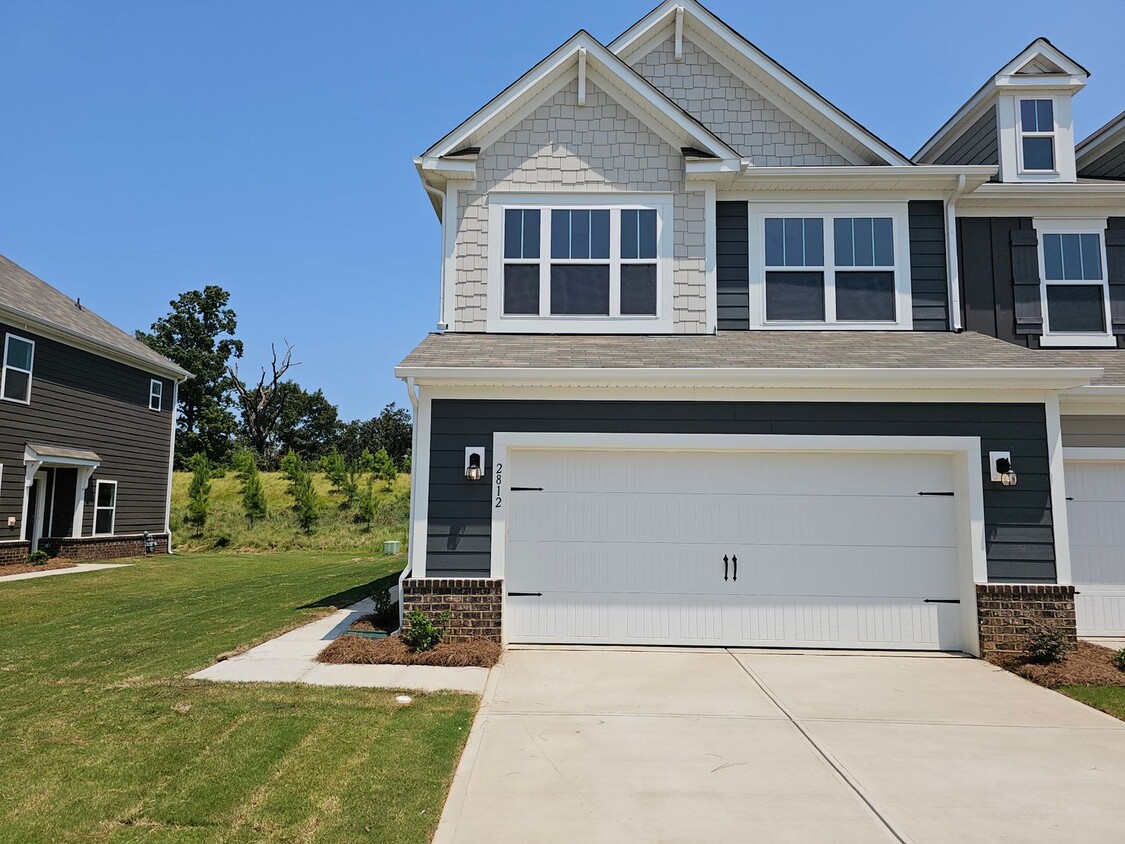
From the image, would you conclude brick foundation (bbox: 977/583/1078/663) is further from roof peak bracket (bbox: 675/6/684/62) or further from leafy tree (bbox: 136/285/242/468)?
leafy tree (bbox: 136/285/242/468)

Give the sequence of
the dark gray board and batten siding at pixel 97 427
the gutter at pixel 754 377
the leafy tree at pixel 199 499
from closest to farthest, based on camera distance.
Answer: the gutter at pixel 754 377
the dark gray board and batten siding at pixel 97 427
the leafy tree at pixel 199 499

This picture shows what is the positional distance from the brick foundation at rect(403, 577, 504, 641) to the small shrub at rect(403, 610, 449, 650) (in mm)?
168

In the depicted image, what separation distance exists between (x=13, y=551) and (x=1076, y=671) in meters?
19.1

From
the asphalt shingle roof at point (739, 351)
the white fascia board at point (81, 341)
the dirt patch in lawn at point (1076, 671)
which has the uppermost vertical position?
the white fascia board at point (81, 341)

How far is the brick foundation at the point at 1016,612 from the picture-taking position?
764cm

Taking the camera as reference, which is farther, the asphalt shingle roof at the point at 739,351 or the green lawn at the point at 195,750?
the asphalt shingle roof at the point at 739,351

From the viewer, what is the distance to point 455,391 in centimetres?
805

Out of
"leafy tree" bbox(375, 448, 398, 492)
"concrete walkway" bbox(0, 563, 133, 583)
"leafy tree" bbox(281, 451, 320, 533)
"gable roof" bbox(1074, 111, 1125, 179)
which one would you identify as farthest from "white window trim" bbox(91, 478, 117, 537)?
"gable roof" bbox(1074, 111, 1125, 179)

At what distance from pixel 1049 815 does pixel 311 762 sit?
4176 millimetres

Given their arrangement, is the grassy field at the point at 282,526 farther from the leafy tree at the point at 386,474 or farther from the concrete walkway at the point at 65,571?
the concrete walkway at the point at 65,571

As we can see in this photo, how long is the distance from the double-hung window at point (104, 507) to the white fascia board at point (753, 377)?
15320 mm

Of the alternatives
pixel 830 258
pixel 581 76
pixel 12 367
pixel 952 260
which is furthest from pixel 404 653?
pixel 12 367

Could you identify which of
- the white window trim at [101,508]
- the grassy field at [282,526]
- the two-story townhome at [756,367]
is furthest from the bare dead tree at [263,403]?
the two-story townhome at [756,367]

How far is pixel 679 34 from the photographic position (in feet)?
35.4
